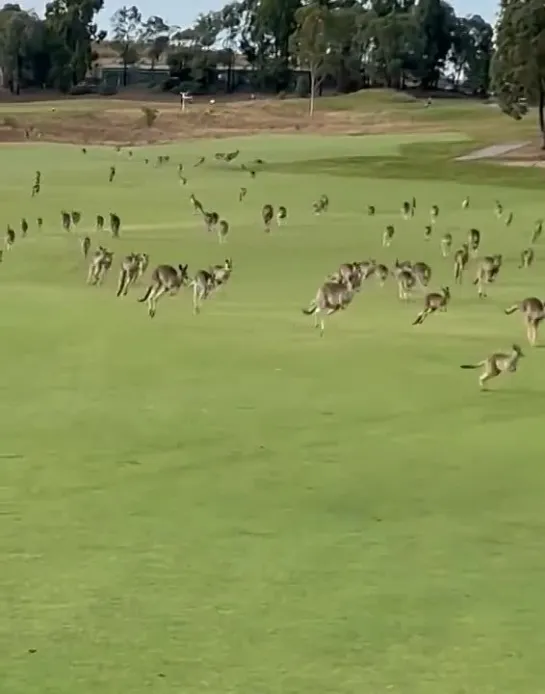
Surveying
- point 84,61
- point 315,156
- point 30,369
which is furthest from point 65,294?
point 84,61

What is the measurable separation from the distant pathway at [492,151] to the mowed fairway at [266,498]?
73.6 ft

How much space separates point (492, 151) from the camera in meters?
35.1

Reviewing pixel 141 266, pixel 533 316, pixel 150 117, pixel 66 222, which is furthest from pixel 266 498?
pixel 150 117

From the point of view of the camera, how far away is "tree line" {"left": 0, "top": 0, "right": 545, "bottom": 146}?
251ft

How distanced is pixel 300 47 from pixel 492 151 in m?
38.6

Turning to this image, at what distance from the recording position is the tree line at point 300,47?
76.6m

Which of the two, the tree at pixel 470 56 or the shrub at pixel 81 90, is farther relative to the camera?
the tree at pixel 470 56

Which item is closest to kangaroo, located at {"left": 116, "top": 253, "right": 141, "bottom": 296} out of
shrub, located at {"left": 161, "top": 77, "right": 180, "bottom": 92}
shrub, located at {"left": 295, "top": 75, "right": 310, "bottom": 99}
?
shrub, located at {"left": 295, "top": 75, "right": 310, "bottom": 99}

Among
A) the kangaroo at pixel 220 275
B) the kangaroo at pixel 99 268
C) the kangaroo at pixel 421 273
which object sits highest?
the kangaroo at pixel 421 273

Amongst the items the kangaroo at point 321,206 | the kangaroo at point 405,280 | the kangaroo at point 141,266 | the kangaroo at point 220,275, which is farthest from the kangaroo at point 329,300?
the kangaroo at point 321,206

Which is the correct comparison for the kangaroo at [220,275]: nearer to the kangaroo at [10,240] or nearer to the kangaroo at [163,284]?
the kangaroo at [163,284]

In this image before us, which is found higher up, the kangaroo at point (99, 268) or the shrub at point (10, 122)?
the kangaroo at point (99, 268)

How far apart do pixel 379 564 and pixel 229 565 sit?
1.37ft

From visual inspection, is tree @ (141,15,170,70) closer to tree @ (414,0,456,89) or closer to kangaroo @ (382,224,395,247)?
tree @ (414,0,456,89)
